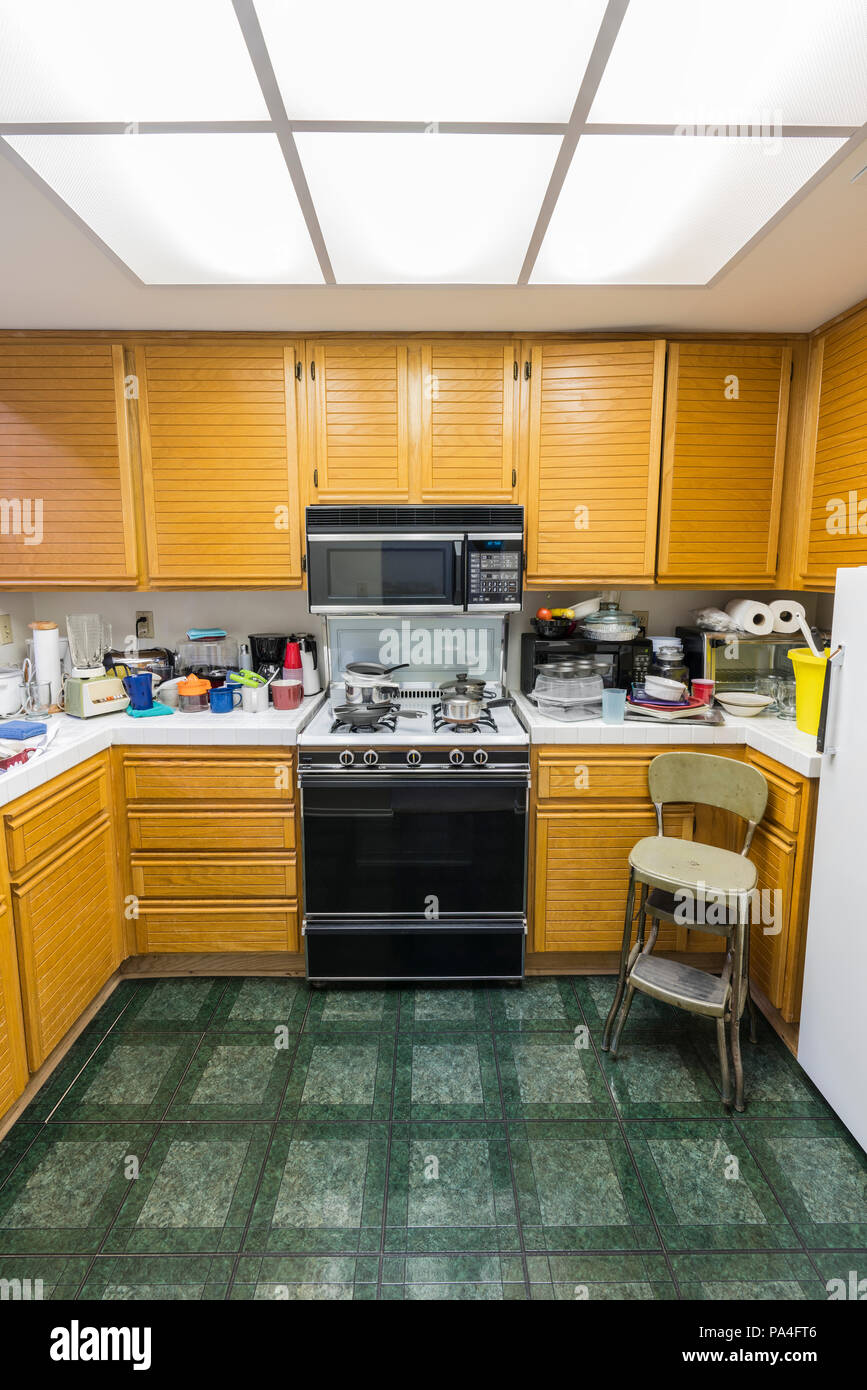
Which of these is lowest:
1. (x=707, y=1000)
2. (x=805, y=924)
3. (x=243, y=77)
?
(x=707, y=1000)

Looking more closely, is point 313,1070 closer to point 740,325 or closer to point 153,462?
point 153,462

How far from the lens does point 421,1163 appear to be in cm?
179

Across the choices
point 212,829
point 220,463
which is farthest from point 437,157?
point 212,829

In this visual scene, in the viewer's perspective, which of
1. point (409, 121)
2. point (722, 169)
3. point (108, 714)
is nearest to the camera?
point (409, 121)

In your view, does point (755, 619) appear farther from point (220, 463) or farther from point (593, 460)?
point (220, 463)

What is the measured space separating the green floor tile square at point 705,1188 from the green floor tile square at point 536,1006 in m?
0.47

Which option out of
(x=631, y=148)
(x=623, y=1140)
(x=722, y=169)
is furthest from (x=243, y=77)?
(x=623, y=1140)

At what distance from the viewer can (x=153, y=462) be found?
8.68 ft

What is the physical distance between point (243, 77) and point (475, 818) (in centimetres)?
202

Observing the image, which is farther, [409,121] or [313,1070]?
[313,1070]

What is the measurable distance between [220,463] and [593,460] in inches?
56.6

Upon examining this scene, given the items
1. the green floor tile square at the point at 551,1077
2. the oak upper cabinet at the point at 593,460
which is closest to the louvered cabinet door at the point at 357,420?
the oak upper cabinet at the point at 593,460

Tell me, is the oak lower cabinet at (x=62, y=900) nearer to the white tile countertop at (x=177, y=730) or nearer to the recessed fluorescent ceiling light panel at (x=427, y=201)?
the white tile countertop at (x=177, y=730)

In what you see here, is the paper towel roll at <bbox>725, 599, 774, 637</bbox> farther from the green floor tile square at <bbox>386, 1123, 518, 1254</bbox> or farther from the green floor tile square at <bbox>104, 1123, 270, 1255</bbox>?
the green floor tile square at <bbox>104, 1123, 270, 1255</bbox>
